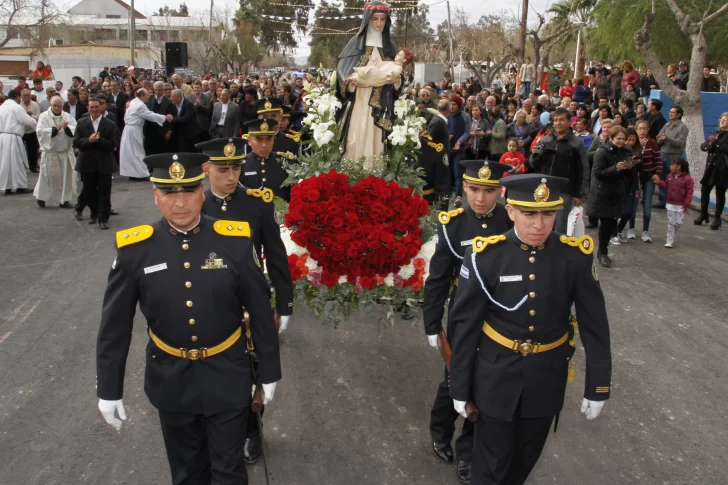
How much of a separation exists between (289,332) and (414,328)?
1.26m

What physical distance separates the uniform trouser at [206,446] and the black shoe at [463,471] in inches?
59.8

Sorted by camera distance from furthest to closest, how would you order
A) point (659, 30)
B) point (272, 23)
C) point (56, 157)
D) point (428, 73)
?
point (272, 23) < point (428, 73) < point (659, 30) < point (56, 157)

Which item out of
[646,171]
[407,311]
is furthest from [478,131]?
[407,311]

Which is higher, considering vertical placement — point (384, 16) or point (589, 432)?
point (384, 16)

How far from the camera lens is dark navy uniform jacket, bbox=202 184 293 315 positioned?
4691mm

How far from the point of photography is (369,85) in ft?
21.6

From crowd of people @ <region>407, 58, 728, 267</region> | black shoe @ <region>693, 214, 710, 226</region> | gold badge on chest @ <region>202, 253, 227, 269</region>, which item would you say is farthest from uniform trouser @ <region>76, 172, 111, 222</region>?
black shoe @ <region>693, 214, 710, 226</region>

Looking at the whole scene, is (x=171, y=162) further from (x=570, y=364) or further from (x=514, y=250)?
(x=570, y=364)

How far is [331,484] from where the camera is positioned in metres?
4.28

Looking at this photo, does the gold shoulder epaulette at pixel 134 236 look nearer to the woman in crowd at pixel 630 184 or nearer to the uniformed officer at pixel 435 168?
the uniformed officer at pixel 435 168

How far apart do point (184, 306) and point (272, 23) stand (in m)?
66.5

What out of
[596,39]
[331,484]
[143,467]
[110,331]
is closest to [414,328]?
[331,484]

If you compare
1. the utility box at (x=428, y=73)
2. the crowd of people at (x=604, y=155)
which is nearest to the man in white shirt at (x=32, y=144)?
the crowd of people at (x=604, y=155)

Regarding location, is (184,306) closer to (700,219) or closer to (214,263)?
(214,263)
